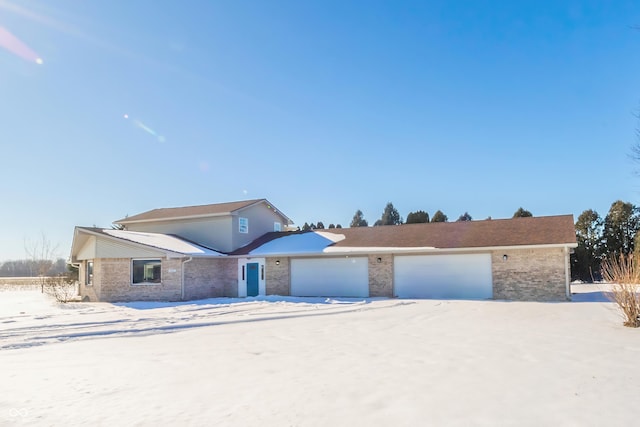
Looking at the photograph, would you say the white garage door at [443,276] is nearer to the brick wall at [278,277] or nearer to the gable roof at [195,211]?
the brick wall at [278,277]

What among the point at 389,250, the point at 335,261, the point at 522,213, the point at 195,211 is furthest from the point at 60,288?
the point at 522,213

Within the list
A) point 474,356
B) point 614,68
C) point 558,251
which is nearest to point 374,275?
point 558,251

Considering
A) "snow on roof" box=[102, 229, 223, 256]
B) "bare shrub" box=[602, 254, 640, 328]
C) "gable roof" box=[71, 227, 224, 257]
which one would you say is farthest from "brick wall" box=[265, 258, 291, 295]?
"bare shrub" box=[602, 254, 640, 328]

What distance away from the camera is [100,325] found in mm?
12086

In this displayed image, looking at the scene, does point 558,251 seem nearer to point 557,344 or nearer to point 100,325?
point 557,344

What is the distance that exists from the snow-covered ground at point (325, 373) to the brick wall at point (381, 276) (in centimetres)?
891

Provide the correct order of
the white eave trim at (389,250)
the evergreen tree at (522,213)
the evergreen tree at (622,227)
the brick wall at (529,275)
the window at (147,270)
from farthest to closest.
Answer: the evergreen tree at (522,213) → the evergreen tree at (622,227) → the window at (147,270) → the white eave trim at (389,250) → the brick wall at (529,275)

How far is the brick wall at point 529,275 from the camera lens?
1827 centimetres

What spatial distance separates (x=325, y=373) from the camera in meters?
6.30

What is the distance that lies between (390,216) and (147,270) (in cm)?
3176

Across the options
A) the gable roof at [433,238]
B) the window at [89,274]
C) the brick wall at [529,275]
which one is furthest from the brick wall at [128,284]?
the brick wall at [529,275]

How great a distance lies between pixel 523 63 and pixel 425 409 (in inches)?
561

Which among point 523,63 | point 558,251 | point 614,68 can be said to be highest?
point 523,63

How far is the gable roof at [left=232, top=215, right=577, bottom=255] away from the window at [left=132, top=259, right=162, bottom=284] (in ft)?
13.9
